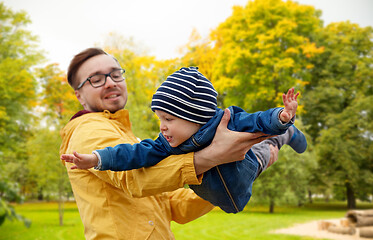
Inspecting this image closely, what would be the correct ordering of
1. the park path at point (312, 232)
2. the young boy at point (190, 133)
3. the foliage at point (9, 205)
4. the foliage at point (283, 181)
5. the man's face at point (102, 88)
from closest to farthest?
the young boy at point (190, 133) → the man's face at point (102, 88) → the foliage at point (9, 205) → the park path at point (312, 232) → the foliage at point (283, 181)

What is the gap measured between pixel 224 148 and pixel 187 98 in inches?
10.6

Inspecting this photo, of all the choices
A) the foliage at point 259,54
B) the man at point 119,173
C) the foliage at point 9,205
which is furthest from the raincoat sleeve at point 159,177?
the foliage at point 259,54

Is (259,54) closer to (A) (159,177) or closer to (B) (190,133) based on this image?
(B) (190,133)

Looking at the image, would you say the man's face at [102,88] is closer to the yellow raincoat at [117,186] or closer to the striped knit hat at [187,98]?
the yellow raincoat at [117,186]

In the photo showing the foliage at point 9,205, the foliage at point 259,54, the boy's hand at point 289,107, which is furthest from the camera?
the foliage at point 259,54

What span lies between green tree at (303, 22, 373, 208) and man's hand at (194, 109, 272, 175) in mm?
20747

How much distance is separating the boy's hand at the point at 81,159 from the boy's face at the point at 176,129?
32 cm

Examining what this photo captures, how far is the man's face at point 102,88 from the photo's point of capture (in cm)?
208

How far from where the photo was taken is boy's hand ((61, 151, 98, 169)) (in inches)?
51.4

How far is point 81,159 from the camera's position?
1.32m

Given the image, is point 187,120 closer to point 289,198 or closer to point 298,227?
point 298,227

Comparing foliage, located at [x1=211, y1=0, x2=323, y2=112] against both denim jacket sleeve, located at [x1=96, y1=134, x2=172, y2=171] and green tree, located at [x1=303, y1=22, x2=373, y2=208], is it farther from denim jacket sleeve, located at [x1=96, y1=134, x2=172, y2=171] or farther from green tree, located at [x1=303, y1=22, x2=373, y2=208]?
denim jacket sleeve, located at [x1=96, y1=134, x2=172, y2=171]

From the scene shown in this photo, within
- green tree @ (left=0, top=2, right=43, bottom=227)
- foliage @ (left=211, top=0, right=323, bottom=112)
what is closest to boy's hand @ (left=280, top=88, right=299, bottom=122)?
foliage @ (left=211, top=0, right=323, bottom=112)

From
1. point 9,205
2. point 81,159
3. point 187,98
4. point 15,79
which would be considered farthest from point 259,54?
point 81,159
